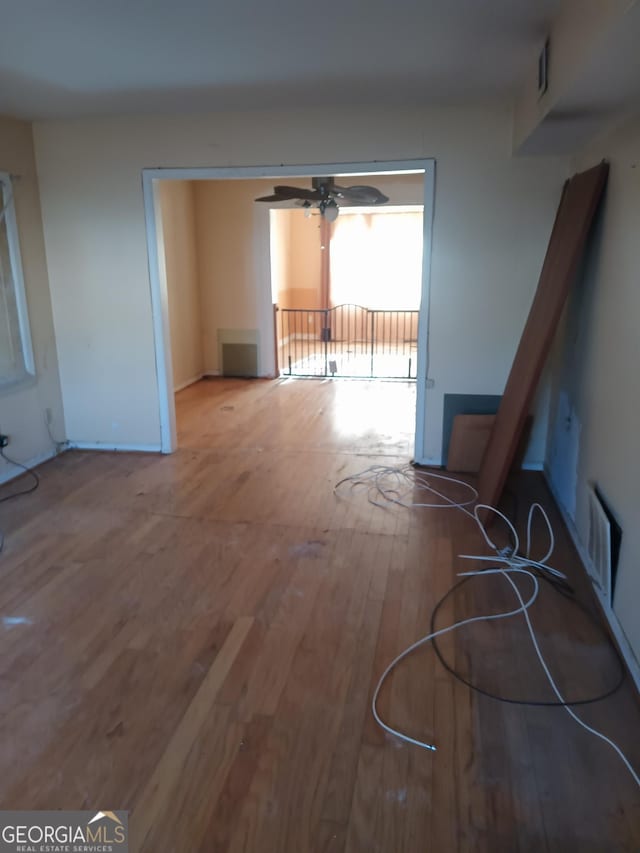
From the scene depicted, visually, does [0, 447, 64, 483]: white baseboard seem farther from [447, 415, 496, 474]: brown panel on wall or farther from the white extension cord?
[447, 415, 496, 474]: brown panel on wall

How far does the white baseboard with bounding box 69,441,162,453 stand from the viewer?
478cm

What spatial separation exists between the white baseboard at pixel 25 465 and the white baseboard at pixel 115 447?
0.47ft

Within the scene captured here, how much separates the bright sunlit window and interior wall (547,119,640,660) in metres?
7.48

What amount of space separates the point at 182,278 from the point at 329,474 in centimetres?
404

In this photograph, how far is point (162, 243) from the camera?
4.36 m

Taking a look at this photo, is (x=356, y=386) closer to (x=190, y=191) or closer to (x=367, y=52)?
(x=190, y=191)

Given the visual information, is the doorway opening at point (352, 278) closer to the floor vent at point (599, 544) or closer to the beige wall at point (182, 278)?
the beige wall at point (182, 278)

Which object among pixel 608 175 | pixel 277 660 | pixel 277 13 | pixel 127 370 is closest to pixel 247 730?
pixel 277 660

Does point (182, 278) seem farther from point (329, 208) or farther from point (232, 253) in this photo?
point (329, 208)

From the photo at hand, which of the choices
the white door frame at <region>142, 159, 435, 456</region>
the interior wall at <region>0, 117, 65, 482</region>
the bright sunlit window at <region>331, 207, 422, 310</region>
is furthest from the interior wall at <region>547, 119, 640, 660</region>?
the bright sunlit window at <region>331, 207, 422, 310</region>

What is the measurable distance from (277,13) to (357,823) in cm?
284

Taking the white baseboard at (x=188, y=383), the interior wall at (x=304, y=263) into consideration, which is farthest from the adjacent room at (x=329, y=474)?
the interior wall at (x=304, y=263)

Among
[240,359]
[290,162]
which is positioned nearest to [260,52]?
[290,162]

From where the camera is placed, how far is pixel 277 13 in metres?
2.39
